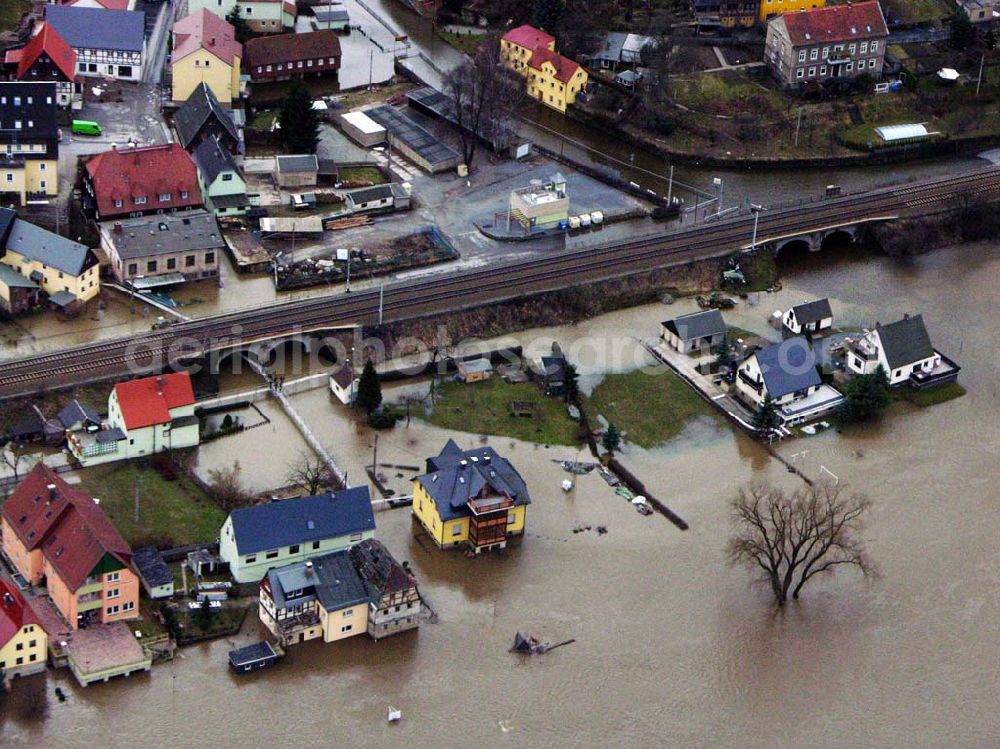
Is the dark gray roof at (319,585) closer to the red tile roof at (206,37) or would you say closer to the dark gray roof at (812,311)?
the dark gray roof at (812,311)

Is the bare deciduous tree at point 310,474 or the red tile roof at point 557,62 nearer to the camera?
the bare deciduous tree at point 310,474

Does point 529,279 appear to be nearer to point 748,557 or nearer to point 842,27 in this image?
point 748,557

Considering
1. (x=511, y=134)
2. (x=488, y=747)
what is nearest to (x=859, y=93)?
(x=511, y=134)

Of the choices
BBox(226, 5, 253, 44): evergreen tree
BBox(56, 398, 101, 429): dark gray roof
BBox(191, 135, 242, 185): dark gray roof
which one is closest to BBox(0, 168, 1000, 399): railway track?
BBox(56, 398, 101, 429): dark gray roof

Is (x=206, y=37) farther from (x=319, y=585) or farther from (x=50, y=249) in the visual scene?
(x=319, y=585)

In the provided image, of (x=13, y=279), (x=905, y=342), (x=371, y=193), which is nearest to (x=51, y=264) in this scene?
(x=13, y=279)

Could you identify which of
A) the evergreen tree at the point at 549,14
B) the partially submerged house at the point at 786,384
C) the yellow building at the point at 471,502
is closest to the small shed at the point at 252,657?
the yellow building at the point at 471,502

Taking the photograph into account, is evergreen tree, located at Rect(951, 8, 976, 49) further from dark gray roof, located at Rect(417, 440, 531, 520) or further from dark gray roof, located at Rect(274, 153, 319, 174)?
dark gray roof, located at Rect(417, 440, 531, 520)
